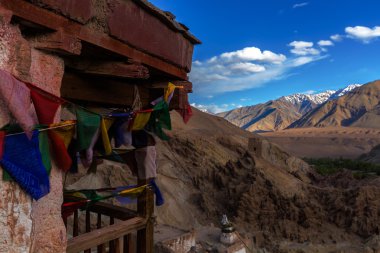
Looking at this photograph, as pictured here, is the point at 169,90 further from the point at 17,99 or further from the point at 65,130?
the point at 17,99

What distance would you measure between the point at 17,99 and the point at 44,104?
233mm

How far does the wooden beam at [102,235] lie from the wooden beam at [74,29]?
5.14 feet

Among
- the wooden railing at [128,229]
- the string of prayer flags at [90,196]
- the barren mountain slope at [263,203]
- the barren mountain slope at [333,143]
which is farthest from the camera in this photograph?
the barren mountain slope at [333,143]

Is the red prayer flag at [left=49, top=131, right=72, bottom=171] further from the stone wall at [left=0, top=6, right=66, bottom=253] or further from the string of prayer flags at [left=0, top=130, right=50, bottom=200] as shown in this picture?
the string of prayer flags at [left=0, top=130, right=50, bottom=200]

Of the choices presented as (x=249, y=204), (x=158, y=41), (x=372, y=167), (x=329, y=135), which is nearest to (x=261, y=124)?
(x=329, y=135)

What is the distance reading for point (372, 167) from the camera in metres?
24.9

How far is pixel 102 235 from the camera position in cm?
317

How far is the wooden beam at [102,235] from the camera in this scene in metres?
2.92

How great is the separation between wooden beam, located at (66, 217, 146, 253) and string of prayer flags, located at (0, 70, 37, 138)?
1171 mm

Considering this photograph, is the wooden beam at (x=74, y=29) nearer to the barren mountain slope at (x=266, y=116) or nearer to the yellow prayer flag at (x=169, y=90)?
the yellow prayer flag at (x=169, y=90)

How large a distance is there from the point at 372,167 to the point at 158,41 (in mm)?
25496

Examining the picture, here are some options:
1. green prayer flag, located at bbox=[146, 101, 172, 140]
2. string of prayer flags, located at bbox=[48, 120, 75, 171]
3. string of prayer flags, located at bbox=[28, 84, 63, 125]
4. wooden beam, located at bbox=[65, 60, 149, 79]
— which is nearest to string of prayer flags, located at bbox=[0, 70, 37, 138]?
string of prayer flags, located at bbox=[28, 84, 63, 125]

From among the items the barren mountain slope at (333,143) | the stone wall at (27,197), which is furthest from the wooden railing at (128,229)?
the barren mountain slope at (333,143)

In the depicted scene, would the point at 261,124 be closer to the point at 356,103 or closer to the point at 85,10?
the point at 356,103
